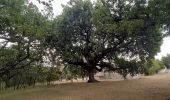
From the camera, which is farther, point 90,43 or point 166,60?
point 166,60

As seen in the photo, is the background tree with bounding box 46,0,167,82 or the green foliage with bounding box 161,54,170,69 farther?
the green foliage with bounding box 161,54,170,69

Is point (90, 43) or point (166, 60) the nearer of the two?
point (90, 43)

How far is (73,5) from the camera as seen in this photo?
30.2m

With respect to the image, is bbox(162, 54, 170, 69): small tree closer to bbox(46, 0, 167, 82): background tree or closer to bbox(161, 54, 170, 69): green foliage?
bbox(161, 54, 170, 69): green foliage

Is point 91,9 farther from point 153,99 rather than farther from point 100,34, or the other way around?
point 153,99

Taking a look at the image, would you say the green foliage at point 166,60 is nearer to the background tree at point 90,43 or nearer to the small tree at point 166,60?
the small tree at point 166,60

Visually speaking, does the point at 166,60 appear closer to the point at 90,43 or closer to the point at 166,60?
the point at 166,60

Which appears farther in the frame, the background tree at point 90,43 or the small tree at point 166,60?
the small tree at point 166,60

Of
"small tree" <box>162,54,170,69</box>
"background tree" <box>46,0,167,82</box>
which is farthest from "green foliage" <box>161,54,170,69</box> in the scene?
"background tree" <box>46,0,167,82</box>

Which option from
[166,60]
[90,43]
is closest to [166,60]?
[166,60]

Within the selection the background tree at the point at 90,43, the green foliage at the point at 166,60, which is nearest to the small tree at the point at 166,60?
the green foliage at the point at 166,60

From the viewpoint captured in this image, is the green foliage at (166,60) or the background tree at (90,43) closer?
the background tree at (90,43)

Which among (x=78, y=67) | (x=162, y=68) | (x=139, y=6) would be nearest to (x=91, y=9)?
(x=78, y=67)

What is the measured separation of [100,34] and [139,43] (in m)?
3.77
